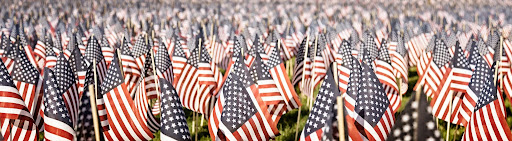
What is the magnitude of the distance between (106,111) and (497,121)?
16.8 feet

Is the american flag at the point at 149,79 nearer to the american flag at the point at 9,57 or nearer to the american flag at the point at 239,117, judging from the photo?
the american flag at the point at 239,117

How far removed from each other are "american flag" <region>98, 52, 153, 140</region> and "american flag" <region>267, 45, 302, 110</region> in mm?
2397

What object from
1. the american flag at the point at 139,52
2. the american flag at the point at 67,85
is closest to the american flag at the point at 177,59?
the american flag at the point at 139,52

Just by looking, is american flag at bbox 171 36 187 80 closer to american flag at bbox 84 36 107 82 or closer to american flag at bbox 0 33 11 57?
american flag at bbox 84 36 107 82

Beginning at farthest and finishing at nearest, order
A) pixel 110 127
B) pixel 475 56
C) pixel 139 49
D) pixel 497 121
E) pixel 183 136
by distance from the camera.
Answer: pixel 139 49 < pixel 475 56 < pixel 110 127 < pixel 497 121 < pixel 183 136

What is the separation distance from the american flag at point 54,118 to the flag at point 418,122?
148 inches

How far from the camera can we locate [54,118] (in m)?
6.23

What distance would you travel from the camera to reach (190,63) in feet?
32.9

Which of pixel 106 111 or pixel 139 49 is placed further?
pixel 139 49

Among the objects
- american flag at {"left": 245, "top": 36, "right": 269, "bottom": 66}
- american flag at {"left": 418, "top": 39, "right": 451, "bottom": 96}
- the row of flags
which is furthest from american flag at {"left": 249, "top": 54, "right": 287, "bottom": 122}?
american flag at {"left": 418, "top": 39, "right": 451, "bottom": 96}

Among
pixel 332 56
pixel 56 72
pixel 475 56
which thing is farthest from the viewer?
pixel 332 56

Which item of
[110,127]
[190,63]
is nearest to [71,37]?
[190,63]

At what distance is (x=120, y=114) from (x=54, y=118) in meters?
1.42

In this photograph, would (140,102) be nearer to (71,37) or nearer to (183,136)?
(183,136)
